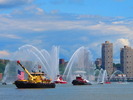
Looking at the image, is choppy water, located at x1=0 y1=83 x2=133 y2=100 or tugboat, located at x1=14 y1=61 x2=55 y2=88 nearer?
choppy water, located at x1=0 y1=83 x2=133 y2=100

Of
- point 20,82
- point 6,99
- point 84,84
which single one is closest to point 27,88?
point 20,82

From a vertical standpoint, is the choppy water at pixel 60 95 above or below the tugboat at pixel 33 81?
below

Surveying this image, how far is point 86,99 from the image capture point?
8519 centimetres

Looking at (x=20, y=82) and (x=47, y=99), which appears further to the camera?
(x=20, y=82)

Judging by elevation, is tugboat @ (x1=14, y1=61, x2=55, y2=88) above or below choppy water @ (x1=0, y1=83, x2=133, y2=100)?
above

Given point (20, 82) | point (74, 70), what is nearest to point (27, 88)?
point (20, 82)

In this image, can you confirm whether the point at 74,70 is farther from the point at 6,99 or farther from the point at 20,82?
the point at 6,99

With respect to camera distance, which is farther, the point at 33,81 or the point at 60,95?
the point at 33,81

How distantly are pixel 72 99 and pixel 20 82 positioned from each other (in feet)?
130

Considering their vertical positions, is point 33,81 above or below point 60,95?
above

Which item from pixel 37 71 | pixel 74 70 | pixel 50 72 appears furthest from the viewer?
pixel 74 70

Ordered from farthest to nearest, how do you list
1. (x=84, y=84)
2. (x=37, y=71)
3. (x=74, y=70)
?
1. (x=74, y=70)
2. (x=84, y=84)
3. (x=37, y=71)

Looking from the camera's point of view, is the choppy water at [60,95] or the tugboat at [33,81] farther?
the tugboat at [33,81]

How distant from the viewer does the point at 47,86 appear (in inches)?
5012
